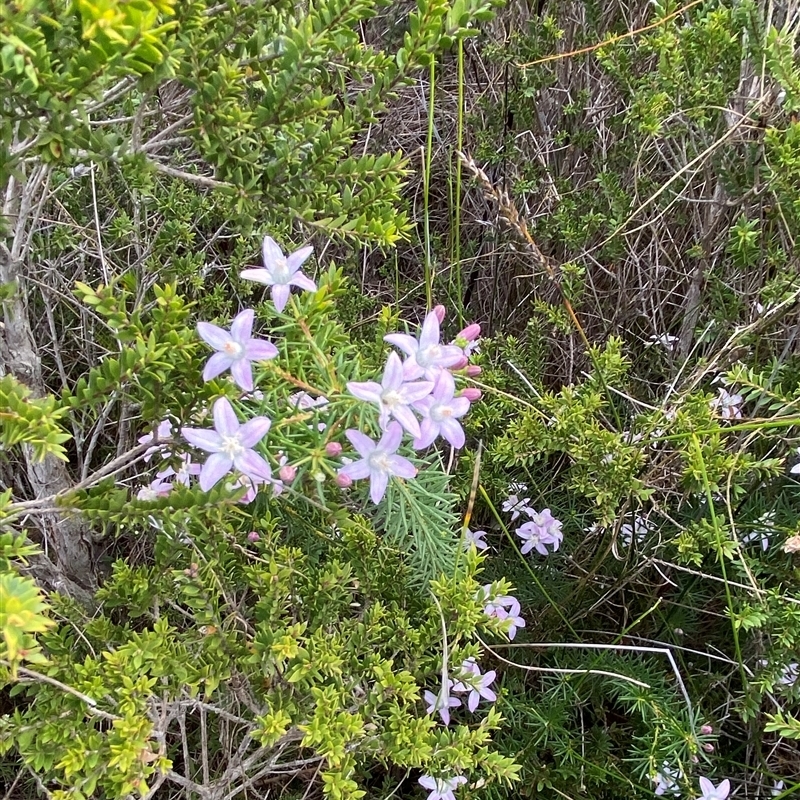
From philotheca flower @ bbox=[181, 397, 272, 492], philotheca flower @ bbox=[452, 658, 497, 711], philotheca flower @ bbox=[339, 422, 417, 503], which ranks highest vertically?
philotheca flower @ bbox=[181, 397, 272, 492]

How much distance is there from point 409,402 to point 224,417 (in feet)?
0.93

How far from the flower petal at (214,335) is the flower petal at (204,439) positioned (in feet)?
0.46

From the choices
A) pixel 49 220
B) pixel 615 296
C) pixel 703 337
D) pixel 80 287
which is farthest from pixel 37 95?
pixel 615 296

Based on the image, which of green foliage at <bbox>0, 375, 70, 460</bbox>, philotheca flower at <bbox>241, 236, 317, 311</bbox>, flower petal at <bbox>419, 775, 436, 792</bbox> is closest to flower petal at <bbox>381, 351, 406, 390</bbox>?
philotheca flower at <bbox>241, 236, 317, 311</bbox>

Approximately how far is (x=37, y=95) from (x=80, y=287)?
25 cm

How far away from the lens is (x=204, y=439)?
1.12m

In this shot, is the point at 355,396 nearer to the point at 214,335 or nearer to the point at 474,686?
the point at 214,335

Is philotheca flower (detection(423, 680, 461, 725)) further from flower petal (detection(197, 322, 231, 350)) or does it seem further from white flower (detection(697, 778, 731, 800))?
flower petal (detection(197, 322, 231, 350))

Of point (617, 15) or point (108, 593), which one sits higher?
point (617, 15)

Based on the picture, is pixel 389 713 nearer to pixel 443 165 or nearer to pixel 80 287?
pixel 80 287

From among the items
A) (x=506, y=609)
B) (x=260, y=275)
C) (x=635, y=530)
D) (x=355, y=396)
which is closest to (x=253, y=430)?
(x=355, y=396)

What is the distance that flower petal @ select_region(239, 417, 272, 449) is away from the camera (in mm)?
1118

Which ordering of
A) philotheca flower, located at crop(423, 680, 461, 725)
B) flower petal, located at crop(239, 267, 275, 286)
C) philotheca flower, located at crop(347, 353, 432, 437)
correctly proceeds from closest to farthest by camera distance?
1. philotheca flower, located at crop(347, 353, 432, 437)
2. flower petal, located at crop(239, 267, 275, 286)
3. philotheca flower, located at crop(423, 680, 461, 725)

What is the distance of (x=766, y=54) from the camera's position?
1671 millimetres
